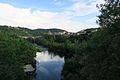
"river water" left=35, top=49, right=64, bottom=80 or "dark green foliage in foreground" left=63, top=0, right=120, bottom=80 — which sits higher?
"dark green foliage in foreground" left=63, top=0, right=120, bottom=80

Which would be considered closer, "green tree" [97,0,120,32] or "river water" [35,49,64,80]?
"green tree" [97,0,120,32]

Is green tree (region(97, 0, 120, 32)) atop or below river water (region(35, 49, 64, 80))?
atop

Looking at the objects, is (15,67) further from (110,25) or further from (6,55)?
(110,25)

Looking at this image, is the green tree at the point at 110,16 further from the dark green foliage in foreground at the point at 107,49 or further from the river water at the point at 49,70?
the river water at the point at 49,70

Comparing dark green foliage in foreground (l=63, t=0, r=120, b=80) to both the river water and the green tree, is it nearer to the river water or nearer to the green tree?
the green tree

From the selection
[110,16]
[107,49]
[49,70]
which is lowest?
[49,70]

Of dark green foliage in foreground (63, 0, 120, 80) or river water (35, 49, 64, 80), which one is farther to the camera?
river water (35, 49, 64, 80)

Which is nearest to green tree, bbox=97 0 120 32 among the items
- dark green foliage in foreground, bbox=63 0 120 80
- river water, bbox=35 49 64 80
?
dark green foliage in foreground, bbox=63 0 120 80

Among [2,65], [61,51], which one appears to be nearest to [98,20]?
[2,65]

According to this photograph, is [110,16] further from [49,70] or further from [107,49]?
[49,70]

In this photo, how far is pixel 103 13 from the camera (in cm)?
1582

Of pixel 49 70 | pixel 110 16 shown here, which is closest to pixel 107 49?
pixel 110 16

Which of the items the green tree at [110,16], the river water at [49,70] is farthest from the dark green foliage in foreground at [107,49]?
the river water at [49,70]

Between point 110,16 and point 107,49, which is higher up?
point 110,16
